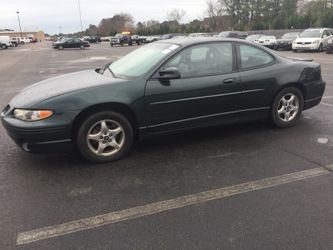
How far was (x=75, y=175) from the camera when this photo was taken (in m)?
4.16

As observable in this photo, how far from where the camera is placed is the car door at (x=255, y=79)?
523cm

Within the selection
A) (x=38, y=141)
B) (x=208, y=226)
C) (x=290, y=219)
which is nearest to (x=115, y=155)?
(x=38, y=141)

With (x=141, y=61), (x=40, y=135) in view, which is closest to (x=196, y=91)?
(x=141, y=61)

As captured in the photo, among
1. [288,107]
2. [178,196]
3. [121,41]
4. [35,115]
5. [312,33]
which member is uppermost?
[35,115]

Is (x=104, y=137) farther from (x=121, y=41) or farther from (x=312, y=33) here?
(x=121, y=41)

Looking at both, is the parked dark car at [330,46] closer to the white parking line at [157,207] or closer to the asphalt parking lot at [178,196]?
the asphalt parking lot at [178,196]

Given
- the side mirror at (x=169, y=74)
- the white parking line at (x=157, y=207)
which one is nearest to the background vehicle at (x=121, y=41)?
the side mirror at (x=169, y=74)

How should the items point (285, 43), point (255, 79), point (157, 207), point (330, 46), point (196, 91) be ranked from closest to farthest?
point (157, 207)
point (196, 91)
point (255, 79)
point (330, 46)
point (285, 43)

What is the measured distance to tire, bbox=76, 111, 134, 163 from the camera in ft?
14.2

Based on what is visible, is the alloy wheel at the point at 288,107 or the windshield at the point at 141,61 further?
the alloy wheel at the point at 288,107

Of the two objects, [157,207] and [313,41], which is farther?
[313,41]

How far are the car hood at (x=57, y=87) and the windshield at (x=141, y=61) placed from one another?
27 centimetres

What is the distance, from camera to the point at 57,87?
4656 mm

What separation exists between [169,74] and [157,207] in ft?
6.07
